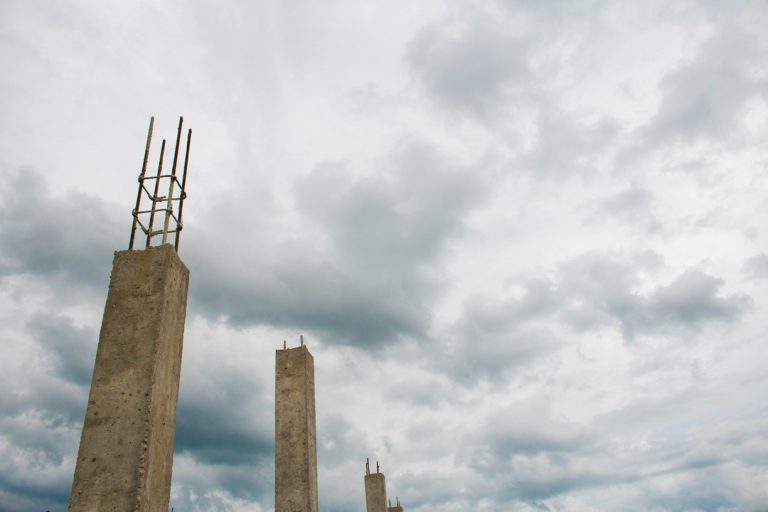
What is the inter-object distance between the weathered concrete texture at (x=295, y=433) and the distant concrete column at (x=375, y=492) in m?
8.06

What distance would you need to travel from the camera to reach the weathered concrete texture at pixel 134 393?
506cm

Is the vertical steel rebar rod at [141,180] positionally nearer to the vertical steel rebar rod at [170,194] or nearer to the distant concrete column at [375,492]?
the vertical steel rebar rod at [170,194]

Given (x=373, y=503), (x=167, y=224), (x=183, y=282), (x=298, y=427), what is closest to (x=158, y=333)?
(x=183, y=282)

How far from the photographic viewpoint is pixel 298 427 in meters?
10.1

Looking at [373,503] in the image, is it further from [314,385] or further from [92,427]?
[92,427]

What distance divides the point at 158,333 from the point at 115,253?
1.09m

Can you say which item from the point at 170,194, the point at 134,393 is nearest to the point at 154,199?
the point at 170,194

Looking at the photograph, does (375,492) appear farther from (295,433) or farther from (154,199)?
(154,199)

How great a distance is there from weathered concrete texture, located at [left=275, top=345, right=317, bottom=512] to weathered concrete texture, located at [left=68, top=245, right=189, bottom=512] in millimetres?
4415

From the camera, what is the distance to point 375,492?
17.8m

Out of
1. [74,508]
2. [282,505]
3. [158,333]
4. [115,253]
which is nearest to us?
[74,508]

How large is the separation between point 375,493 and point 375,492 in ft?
0.09

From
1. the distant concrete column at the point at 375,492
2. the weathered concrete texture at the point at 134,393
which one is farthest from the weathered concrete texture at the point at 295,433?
the distant concrete column at the point at 375,492

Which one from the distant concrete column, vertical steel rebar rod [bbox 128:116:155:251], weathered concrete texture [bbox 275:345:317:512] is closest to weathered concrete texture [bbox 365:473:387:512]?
the distant concrete column
